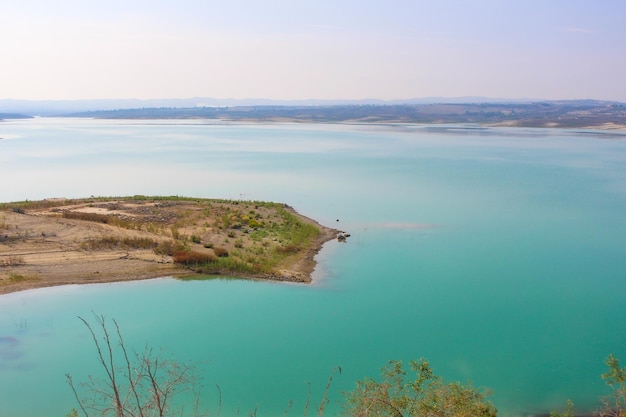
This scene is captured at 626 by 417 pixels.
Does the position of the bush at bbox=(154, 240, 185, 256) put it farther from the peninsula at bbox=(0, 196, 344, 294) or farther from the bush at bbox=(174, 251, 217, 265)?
the bush at bbox=(174, 251, 217, 265)

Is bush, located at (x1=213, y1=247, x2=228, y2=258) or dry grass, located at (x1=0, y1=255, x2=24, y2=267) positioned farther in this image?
bush, located at (x1=213, y1=247, x2=228, y2=258)

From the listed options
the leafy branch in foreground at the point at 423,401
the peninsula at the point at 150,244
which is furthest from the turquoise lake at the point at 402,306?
the leafy branch in foreground at the point at 423,401

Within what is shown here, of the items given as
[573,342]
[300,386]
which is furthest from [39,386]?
[573,342]

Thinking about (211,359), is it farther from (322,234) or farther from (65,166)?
(65,166)

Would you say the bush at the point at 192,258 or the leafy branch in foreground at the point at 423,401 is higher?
the leafy branch in foreground at the point at 423,401

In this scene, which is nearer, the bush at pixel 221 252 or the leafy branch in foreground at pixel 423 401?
the leafy branch in foreground at pixel 423 401

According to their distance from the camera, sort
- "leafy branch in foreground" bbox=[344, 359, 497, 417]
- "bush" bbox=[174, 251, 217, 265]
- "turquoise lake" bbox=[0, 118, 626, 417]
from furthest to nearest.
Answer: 1. "bush" bbox=[174, 251, 217, 265]
2. "turquoise lake" bbox=[0, 118, 626, 417]
3. "leafy branch in foreground" bbox=[344, 359, 497, 417]

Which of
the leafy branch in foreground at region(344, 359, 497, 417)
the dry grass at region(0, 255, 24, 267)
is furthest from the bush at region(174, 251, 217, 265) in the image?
the leafy branch in foreground at region(344, 359, 497, 417)

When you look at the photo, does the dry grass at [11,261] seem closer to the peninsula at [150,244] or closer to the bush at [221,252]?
the peninsula at [150,244]
